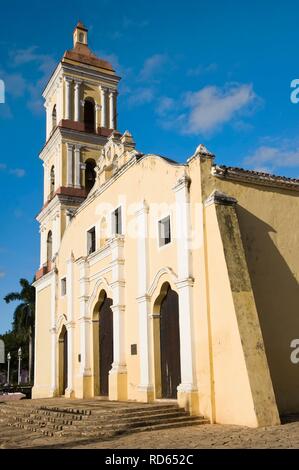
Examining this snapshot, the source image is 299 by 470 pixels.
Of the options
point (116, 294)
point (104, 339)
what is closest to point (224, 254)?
point (116, 294)

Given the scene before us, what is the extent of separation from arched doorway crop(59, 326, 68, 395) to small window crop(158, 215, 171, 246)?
338 inches

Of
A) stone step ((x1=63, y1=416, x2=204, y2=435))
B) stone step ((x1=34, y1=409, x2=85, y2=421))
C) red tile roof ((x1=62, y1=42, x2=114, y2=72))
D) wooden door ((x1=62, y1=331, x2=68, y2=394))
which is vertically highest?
red tile roof ((x1=62, y1=42, x2=114, y2=72))

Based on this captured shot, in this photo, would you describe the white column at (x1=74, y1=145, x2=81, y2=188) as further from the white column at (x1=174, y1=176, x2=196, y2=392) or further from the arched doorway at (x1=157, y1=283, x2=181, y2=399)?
the white column at (x1=174, y1=176, x2=196, y2=392)

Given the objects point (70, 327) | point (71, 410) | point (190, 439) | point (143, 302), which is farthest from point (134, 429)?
point (70, 327)

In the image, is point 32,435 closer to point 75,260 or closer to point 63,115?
point 75,260

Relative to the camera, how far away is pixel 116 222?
59.3 feet

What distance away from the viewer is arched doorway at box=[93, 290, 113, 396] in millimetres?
17828

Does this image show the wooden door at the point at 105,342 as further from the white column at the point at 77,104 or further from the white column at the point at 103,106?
the white column at the point at 103,106

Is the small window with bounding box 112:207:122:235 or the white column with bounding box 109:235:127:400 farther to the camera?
the small window with bounding box 112:207:122:235

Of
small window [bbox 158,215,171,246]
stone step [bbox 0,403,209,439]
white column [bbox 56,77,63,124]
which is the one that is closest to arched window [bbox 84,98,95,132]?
white column [bbox 56,77,63,124]

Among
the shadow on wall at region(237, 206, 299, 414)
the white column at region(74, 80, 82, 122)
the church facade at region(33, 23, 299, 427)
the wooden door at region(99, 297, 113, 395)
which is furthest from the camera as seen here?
the white column at region(74, 80, 82, 122)

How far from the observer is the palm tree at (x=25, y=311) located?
154ft

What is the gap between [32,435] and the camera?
1179 cm

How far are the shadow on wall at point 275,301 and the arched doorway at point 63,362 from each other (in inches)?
423
